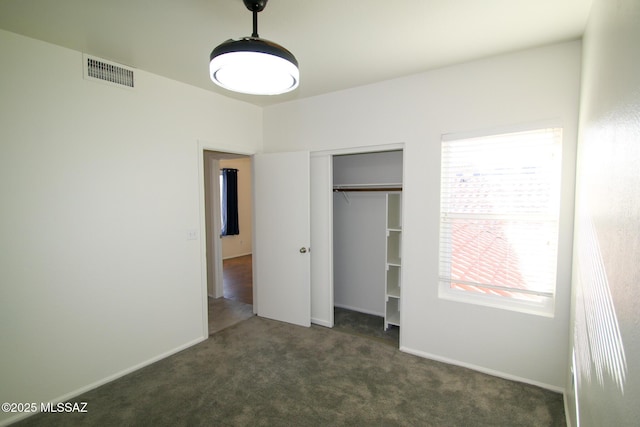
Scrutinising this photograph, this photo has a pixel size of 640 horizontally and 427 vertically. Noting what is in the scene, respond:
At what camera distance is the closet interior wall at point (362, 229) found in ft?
12.6

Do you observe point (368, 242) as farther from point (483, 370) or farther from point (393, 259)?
point (483, 370)

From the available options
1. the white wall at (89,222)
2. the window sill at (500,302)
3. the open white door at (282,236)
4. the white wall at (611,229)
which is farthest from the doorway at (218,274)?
the white wall at (611,229)

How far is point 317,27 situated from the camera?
205cm

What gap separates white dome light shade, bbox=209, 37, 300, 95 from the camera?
1.47 m

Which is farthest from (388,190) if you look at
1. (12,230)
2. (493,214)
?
(12,230)

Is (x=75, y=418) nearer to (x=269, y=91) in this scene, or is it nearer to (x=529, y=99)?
(x=269, y=91)

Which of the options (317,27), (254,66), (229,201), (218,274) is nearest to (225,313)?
(218,274)

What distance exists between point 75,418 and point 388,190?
131 inches

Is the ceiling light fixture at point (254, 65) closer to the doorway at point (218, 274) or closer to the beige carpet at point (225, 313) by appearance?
the doorway at point (218, 274)

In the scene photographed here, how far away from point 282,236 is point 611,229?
3.03 metres

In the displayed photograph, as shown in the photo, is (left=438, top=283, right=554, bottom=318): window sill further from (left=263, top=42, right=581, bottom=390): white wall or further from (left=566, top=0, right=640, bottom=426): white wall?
(left=566, top=0, right=640, bottom=426): white wall

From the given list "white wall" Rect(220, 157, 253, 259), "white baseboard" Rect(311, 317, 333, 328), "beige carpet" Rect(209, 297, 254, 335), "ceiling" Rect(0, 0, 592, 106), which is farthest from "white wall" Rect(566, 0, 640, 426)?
"white wall" Rect(220, 157, 253, 259)

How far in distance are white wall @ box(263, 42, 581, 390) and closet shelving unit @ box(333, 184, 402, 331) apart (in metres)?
0.51

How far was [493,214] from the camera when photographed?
2609 mm
